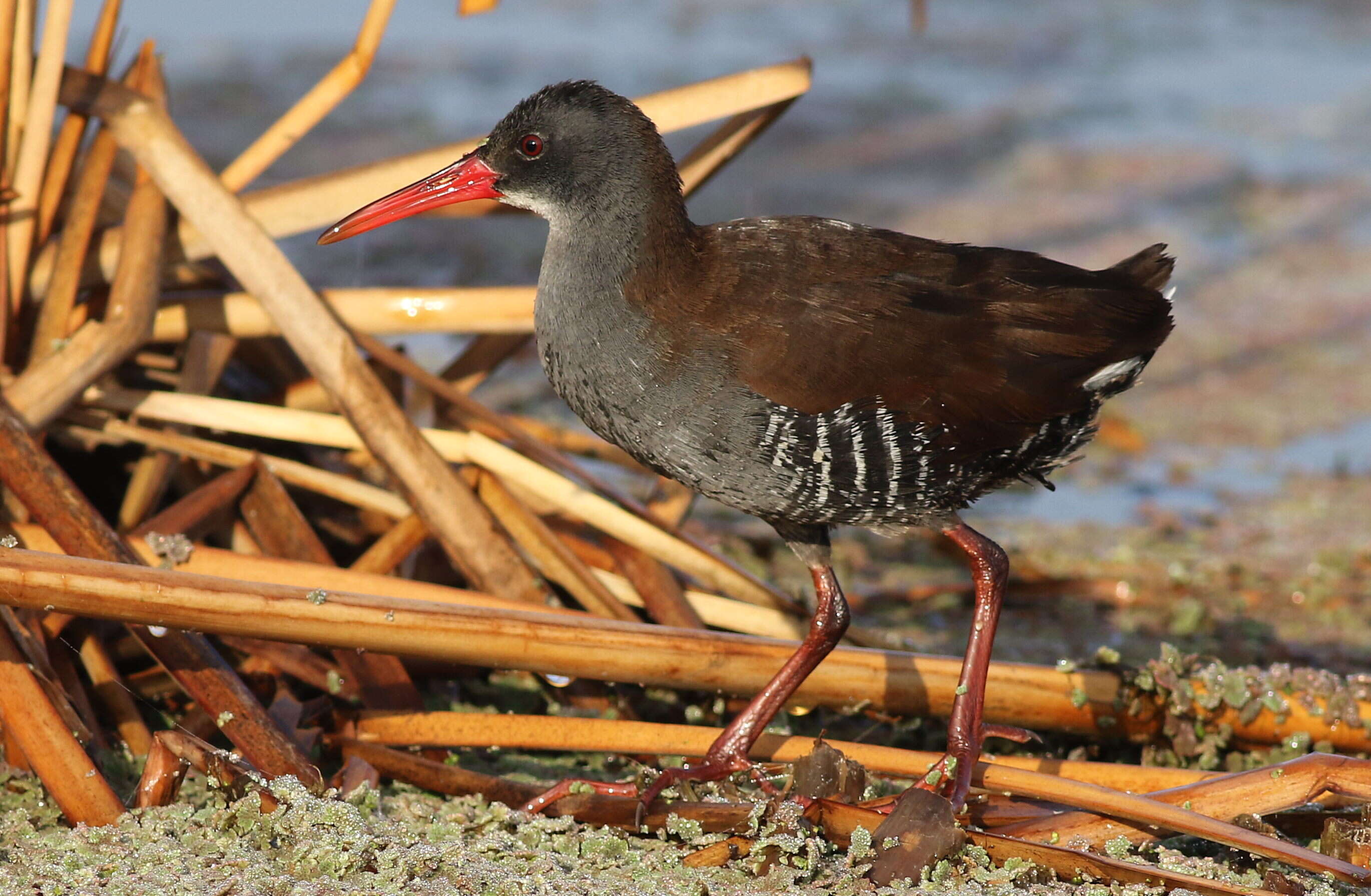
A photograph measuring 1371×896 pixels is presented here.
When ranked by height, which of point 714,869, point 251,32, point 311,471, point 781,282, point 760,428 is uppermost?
point 251,32

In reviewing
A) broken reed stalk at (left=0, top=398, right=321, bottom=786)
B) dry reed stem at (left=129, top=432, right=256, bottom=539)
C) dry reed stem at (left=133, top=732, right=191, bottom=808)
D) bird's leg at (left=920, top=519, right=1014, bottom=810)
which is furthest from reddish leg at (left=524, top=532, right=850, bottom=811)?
dry reed stem at (left=129, top=432, right=256, bottom=539)

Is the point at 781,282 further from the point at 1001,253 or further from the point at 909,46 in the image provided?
the point at 909,46

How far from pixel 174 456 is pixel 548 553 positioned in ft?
2.98

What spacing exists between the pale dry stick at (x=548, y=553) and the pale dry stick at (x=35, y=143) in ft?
3.95

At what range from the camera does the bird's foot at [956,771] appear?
292cm

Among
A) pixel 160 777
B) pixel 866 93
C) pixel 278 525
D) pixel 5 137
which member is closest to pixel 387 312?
pixel 278 525

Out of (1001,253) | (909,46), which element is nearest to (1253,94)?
(909,46)

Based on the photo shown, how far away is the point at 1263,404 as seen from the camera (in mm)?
5918

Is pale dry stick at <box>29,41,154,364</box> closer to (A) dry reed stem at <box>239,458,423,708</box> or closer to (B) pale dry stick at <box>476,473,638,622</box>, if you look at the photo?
(A) dry reed stem at <box>239,458,423,708</box>

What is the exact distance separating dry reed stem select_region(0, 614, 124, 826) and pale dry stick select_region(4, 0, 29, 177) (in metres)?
1.17

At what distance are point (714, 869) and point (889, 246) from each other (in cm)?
129

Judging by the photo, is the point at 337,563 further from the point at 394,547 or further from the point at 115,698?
the point at 115,698

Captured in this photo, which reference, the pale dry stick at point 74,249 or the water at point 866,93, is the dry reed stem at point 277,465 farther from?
the water at point 866,93

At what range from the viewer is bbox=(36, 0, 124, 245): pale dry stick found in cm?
365
